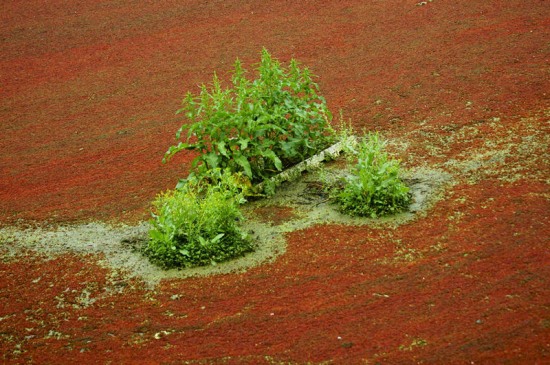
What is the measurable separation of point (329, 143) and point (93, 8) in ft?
25.6

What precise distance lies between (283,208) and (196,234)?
1.03 metres

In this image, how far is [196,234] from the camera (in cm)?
576

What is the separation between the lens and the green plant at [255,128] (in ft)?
21.5

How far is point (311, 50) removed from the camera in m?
10.5

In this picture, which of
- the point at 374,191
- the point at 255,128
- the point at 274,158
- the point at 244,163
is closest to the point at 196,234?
the point at 244,163

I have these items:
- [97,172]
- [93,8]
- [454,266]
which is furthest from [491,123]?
[93,8]

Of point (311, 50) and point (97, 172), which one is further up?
point (311, 50)

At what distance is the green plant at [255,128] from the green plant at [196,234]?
553 mm

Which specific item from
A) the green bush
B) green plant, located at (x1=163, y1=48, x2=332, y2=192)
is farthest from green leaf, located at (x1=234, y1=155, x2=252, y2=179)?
the green bush

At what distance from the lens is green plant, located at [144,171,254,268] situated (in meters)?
5.70

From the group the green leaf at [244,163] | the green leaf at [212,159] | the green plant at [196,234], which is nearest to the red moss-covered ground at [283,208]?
the green plant at [196,234]

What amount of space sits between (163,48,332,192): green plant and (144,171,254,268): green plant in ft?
1.81

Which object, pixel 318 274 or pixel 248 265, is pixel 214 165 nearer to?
pixel 248 265

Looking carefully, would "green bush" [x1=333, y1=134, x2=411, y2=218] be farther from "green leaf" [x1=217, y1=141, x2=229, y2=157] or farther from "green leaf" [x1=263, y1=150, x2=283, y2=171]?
"green leaf" [x1=217, y1=141, x2=229, y2=157]
